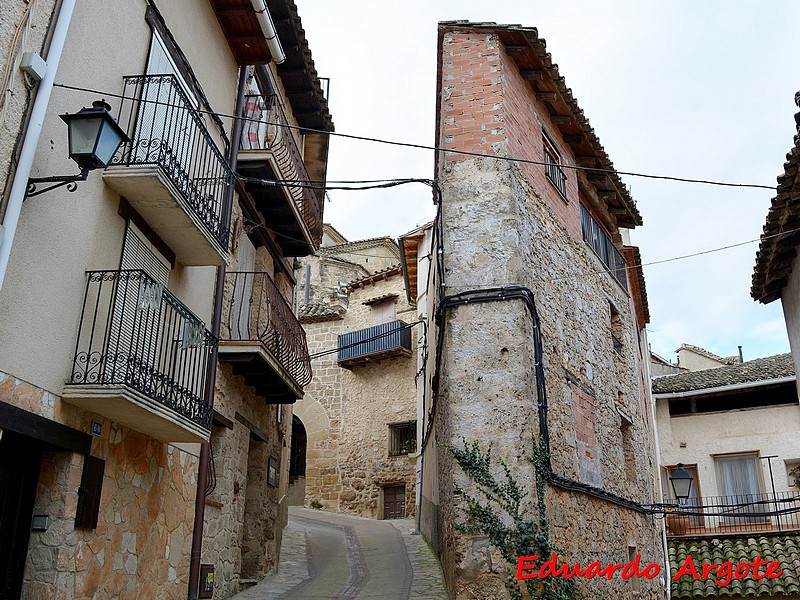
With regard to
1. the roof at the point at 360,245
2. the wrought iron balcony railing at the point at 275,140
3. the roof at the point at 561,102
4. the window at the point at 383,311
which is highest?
the roof at the point at 360,245

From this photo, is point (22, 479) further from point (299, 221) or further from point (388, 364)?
point (388, 364)

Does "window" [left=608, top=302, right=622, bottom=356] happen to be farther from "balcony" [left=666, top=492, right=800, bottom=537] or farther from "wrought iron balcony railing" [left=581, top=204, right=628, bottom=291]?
"balcony" [left=666, top=492, right=800, bottom=537]

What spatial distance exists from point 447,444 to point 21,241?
213 inches

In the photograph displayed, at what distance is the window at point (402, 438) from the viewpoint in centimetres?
2327

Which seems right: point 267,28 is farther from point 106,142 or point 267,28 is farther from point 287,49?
point 106,142

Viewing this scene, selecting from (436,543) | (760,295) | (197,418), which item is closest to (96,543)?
(197,418)

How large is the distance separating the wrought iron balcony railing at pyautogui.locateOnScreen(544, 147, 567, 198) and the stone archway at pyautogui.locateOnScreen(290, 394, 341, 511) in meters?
14.6

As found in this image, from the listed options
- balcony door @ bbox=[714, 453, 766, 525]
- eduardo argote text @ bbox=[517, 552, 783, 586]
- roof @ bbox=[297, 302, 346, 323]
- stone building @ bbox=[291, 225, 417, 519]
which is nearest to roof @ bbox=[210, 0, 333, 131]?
eduardo argote text @ bbox=[517, 552, 783, 586]

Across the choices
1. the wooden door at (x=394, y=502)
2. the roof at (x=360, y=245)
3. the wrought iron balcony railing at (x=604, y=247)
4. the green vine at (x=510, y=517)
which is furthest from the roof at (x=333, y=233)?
the green vine at (x=510, y=517)

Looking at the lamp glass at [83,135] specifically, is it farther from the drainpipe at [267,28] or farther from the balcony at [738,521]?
the balcony at [738,521]

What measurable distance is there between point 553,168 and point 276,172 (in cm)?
467

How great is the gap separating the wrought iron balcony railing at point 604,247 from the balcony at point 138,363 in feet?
26.2

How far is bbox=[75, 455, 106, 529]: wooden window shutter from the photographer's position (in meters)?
5.75

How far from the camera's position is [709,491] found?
19.6 m
